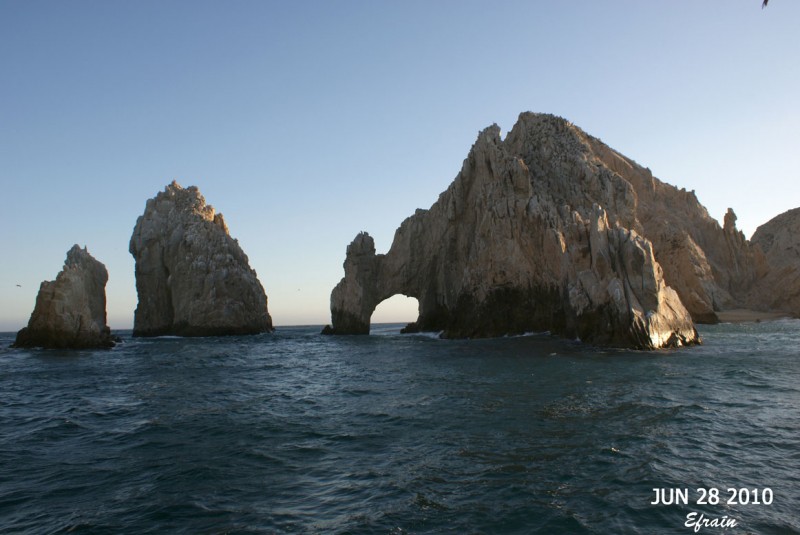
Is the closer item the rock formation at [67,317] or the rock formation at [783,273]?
the rock formation at [67,317]

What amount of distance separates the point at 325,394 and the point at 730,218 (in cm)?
9070

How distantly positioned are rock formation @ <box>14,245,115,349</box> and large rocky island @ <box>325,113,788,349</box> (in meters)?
29.8

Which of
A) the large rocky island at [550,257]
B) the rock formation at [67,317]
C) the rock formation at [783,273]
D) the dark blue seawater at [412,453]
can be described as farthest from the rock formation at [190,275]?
the rock formation at [783,273]

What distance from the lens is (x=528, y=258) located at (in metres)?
50.3

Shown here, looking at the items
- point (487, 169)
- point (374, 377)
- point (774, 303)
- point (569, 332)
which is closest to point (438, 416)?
point (374, 377)

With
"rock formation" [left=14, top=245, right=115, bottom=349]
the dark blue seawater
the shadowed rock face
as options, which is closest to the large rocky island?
the shadowed rock face

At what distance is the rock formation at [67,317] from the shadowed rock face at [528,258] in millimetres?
30057

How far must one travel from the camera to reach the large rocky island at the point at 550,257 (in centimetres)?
3341

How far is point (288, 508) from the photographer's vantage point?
8.13 meters

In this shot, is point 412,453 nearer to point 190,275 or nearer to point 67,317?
point 67,317

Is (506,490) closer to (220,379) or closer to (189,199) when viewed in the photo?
(220,379)

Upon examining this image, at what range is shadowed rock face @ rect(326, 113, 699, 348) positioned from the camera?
32.8m

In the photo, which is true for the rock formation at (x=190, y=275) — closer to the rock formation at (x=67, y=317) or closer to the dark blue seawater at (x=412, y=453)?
the rock formation at (x=67, y=317)

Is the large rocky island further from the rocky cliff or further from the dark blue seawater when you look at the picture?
the dark blue seawater
